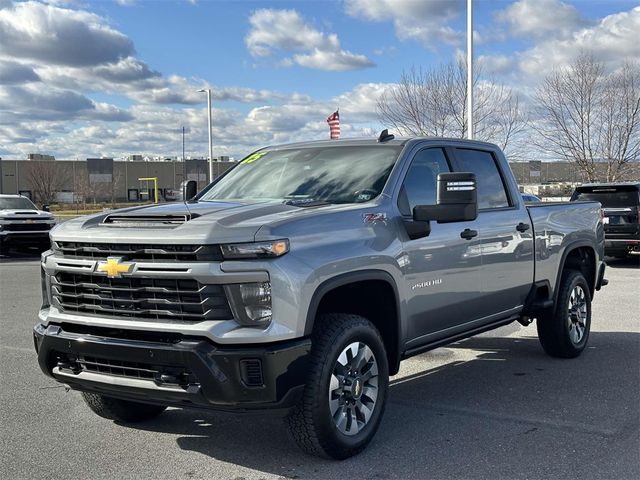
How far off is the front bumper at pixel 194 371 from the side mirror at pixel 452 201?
4.44 ft

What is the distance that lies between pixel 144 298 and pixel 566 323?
4392mm

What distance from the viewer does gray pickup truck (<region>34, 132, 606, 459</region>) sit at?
376 cm

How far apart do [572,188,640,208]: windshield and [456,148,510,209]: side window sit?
949cm

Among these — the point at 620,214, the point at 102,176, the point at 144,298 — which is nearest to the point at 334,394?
the point at 144,298

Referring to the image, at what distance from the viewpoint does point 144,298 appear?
3949mm

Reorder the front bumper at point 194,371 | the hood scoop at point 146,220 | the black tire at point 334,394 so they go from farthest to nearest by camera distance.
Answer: the hood scoop at point 146,220 → the black tire at point 334,394 → the front bumper at point 194,371

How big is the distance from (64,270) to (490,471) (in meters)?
2.83

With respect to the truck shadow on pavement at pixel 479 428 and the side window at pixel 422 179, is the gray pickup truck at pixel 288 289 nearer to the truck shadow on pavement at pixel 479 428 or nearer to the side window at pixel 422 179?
the side window at pixel 422 179

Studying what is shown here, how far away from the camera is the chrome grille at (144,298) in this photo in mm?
3773

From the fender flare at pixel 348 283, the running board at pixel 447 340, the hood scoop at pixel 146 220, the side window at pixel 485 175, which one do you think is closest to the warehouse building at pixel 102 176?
the side window at pixel 485 175

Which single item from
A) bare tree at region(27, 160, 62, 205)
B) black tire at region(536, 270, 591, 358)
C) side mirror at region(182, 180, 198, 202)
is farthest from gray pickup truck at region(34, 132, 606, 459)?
bare tree at region(27, 160, 62, 205)

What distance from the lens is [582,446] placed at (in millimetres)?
4457

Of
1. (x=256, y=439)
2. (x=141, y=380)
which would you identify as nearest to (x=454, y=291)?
(x=256, y=439)

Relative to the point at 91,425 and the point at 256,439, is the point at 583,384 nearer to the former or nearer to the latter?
the point at 256,439
